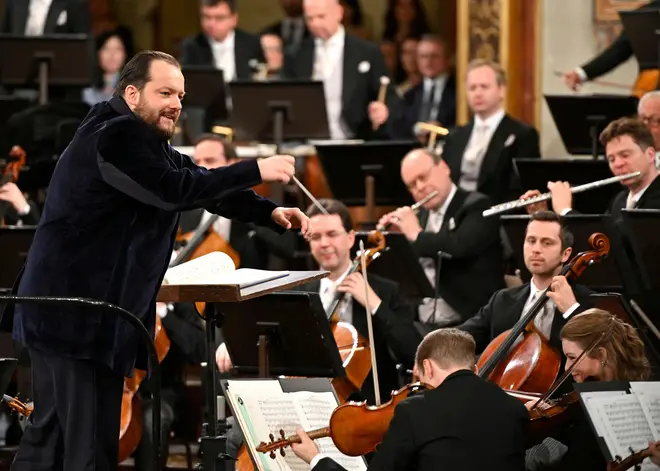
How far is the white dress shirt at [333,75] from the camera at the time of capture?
8039 millimetres

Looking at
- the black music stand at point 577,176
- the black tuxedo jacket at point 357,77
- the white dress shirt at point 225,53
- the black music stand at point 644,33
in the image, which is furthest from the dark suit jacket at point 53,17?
the black music stand at point 577,176

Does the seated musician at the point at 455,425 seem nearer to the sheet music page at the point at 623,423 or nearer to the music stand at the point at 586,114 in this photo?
the sheet music page at the point at 623,423

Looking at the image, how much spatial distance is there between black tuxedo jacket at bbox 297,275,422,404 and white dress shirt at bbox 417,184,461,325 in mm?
343

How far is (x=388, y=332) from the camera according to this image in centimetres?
529

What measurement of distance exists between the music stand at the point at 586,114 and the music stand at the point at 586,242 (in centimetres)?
130

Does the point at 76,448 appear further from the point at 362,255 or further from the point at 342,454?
the point at 362,255

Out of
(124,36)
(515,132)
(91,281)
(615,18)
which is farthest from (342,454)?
(124,36)

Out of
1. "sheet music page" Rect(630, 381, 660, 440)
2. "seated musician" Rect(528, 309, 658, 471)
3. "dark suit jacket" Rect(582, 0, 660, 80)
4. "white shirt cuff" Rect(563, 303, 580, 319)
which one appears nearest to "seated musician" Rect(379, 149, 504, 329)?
"white shirt cuff" Rect(563, 303, 580, 319)

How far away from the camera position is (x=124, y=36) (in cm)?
1149

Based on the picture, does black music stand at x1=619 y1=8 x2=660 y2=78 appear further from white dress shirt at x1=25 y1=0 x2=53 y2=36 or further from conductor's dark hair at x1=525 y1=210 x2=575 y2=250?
white dress shirt at x1=25 y1=0 x2=53 y2=36

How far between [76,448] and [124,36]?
822cm

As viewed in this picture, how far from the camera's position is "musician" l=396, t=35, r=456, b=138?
9148mm

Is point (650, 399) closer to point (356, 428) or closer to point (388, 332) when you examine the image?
point (356, 428)

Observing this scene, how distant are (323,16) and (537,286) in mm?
3370
